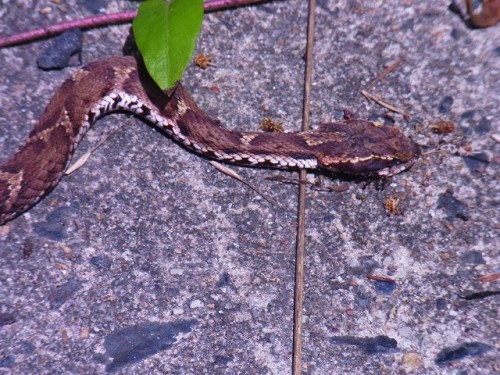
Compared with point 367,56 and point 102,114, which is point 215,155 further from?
point 367,56

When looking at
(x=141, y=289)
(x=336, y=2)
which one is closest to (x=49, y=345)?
(x=141, y=289)

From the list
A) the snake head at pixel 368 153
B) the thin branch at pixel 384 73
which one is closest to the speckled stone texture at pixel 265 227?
the thin branch at pixel 384 73

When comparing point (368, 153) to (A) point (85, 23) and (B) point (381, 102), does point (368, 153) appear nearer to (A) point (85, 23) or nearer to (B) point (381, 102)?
(B) point (381, 102)

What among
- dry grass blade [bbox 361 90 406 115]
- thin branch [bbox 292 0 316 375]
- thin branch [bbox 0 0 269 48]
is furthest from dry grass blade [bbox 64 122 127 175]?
dry grass blade [bbox 361 90 406 115]

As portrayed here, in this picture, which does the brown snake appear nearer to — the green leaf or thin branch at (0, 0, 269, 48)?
thin branch at (0, 0, 269, 48)

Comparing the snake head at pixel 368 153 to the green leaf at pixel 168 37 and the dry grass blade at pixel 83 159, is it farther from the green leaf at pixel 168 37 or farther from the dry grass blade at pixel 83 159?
the dry grass blade at pixel 83 159

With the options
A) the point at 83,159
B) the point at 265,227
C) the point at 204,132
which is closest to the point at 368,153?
the point at 265,227
